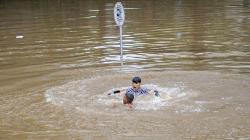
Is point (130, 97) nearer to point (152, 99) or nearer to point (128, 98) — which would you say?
point (128, 98)

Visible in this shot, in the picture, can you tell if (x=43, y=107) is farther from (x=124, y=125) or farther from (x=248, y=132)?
(x=248, y=132)

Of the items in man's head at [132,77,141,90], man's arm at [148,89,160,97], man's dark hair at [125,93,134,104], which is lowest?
man's arm at [148,89,160,97]

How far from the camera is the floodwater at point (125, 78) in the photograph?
9.33 metres

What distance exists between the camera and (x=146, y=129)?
30.0 ft

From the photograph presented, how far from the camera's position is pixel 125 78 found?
13.2 metres

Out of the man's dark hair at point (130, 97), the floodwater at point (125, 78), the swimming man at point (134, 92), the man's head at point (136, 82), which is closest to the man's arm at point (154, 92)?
the swimming man at point (134, 92)

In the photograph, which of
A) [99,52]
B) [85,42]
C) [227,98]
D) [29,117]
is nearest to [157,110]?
[227,98]

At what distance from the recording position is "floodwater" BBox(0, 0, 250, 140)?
933cm

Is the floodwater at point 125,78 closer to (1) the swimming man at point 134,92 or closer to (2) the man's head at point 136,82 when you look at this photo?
(1) the swimming man at point 134,92

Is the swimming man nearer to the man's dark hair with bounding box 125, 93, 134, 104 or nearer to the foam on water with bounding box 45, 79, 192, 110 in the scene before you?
the man's dark hair with bounding box 125, 93, 134, 104

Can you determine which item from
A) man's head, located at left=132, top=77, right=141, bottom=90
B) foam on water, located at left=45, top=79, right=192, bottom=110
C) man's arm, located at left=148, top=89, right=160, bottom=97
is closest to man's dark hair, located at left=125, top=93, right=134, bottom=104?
foam on water, located at left=45, top=79, right=192, bottom=110

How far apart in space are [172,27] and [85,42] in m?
5.02

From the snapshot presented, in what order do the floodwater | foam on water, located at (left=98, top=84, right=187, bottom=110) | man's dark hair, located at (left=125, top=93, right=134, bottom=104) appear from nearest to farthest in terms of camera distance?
the floodwater → man's dark hair, located at (left=125, top=93, right=134, bottom=104) → foam on water, located at (left=98, top=84, right=187, bottom=110)

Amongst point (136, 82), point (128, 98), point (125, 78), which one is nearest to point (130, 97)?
point (128, 98)
